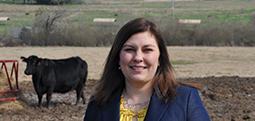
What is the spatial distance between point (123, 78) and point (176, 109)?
0.60 metres

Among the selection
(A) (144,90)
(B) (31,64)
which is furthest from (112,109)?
(B) (31,64)

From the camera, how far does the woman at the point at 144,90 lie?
227cm

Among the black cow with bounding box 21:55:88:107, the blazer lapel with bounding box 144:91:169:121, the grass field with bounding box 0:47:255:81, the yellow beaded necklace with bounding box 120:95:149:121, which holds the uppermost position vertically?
the blazer lapel with bounding box 144:91:169:121

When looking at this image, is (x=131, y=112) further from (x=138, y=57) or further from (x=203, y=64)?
(x=203, y=64)

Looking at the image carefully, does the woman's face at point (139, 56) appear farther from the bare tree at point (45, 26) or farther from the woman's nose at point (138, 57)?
the bare tree at point (45, 26)

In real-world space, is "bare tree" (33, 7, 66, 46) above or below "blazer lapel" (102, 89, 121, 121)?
below

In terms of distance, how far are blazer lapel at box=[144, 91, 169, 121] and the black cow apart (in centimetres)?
768

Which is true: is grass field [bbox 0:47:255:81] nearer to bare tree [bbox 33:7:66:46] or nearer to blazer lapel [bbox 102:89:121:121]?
bare tree [bbox 33:7:66:46]

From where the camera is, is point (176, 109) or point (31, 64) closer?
point (176, 109)

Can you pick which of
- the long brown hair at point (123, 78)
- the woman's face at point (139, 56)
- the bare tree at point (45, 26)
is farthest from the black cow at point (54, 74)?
the bare tree at point (45, 26)

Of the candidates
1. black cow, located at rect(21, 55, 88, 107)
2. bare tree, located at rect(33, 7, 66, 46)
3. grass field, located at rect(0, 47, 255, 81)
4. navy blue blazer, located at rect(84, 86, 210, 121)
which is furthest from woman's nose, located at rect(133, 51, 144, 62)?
bare tree, located at rect(33, 7, 66, 46)

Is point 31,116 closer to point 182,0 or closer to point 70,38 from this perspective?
point 70,38

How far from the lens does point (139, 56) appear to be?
2352mm

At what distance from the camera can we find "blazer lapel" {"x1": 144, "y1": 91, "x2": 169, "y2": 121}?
2.27 meters
